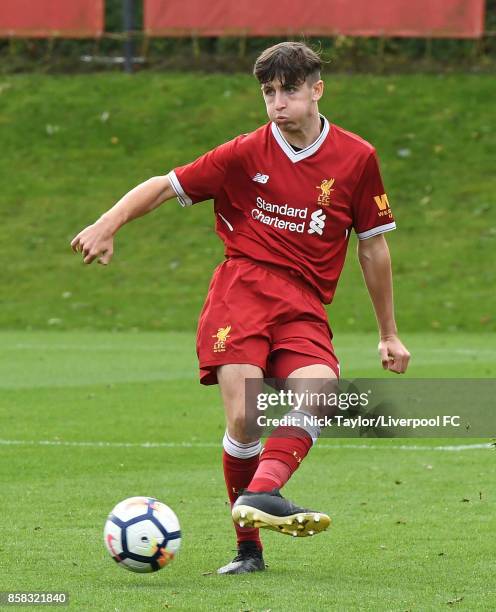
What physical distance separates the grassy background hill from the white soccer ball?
1532 cm

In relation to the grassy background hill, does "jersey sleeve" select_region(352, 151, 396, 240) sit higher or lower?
higher

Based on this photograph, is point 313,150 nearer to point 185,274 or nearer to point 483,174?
point 185,274

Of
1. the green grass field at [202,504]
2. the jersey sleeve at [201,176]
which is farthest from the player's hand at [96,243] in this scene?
the green grass field at [202,504]

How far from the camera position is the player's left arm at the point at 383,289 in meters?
6.33

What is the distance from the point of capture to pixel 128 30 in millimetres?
29250

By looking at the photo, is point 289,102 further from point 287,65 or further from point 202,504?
point 202,504

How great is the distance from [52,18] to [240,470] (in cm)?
2303

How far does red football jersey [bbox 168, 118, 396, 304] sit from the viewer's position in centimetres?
613

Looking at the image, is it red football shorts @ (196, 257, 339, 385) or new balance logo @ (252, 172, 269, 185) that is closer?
red football shorts @ (196, 257, 339, 385)

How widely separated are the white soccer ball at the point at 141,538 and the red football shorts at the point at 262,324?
0.64 m

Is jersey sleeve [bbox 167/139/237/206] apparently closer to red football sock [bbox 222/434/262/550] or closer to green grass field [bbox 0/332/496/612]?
red football sock [bbox 222/434/262/550]

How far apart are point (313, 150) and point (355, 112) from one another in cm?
2232

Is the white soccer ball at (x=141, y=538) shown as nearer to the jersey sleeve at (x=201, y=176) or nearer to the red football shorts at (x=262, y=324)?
the red football shorts at (x=262, y=324)

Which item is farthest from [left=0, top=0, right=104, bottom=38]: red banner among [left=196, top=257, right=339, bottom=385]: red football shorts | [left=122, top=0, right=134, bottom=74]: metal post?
[left=196, top=257, right=339, bottom=385]: red football shorts
